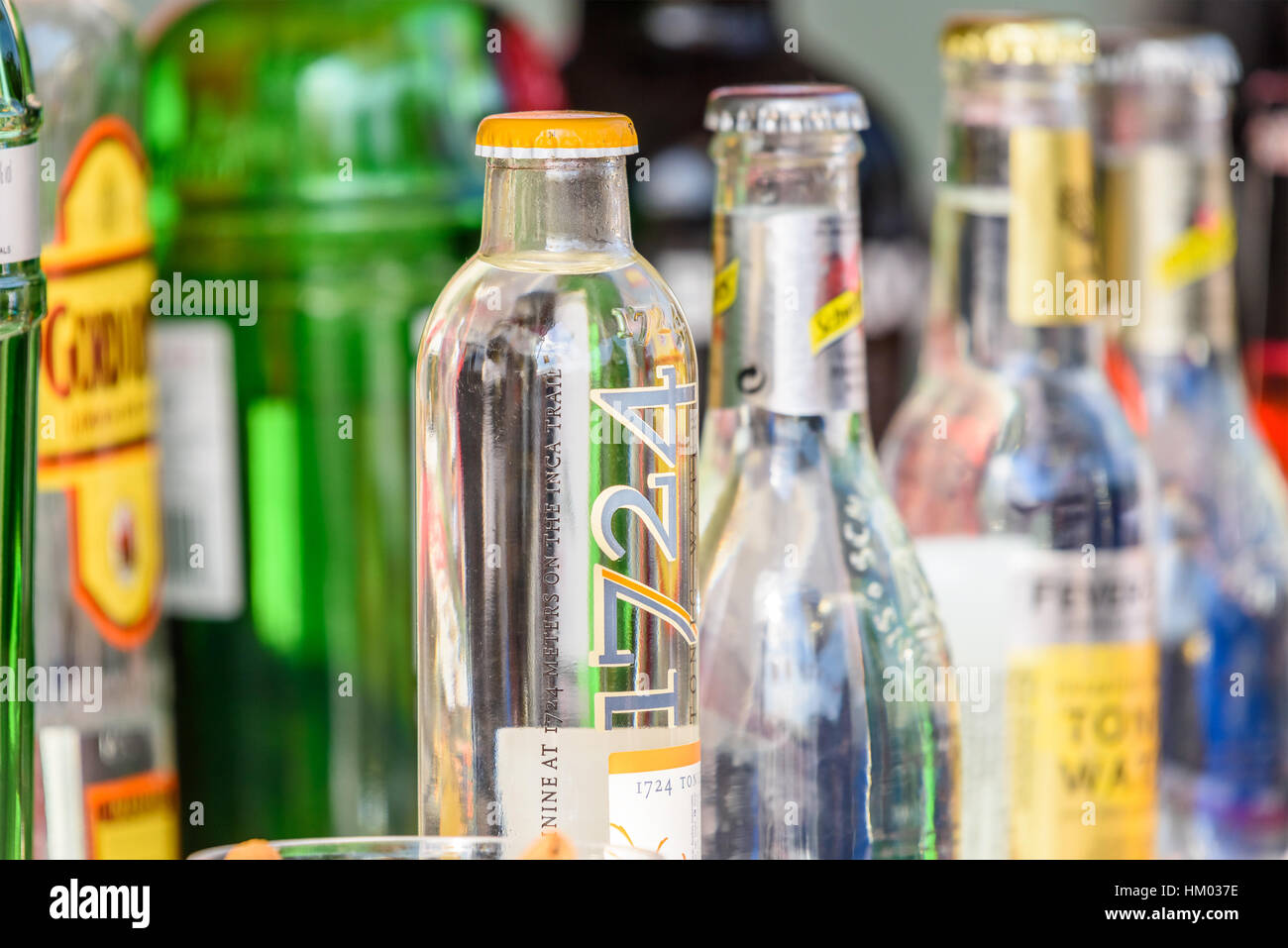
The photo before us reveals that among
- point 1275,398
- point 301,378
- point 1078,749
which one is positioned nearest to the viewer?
point 1078,749

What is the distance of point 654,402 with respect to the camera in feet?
1.40

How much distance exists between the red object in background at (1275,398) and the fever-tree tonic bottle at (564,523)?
1.55 ft

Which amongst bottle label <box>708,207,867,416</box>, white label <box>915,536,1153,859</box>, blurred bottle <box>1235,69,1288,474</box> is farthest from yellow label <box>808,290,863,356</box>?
blurred bottle <box>1235,69,1288,474</box>

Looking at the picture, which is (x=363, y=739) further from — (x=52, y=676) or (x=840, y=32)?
(x=840, y=32)

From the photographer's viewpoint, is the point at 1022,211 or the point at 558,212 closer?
the point at 558,212

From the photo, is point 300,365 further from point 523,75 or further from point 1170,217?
point 1170,217

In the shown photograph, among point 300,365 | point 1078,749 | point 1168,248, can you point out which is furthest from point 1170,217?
point 300,365

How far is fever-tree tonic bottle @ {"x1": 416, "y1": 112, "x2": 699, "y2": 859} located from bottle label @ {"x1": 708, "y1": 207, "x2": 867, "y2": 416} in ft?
0.17

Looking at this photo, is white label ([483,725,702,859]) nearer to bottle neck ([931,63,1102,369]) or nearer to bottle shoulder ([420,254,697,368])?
bottle shoulder ([420,254,697,368])

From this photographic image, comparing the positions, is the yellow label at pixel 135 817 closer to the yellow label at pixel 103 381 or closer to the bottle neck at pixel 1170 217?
the yellow label at pixel 103 381

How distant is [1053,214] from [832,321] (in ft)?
0.46

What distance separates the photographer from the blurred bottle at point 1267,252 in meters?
0.82

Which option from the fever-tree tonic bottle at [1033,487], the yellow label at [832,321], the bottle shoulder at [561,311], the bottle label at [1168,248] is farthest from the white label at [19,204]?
the bottle label at [1168,248]

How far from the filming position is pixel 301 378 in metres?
0.68
